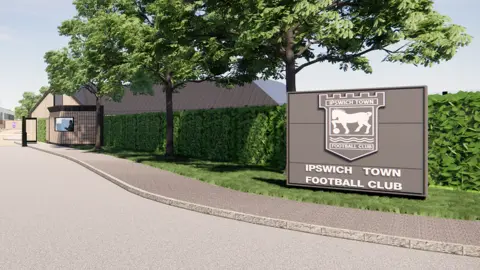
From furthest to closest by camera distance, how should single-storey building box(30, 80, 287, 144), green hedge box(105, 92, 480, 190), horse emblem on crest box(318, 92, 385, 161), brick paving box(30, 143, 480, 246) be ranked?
single-storey building box(30, 80, 287, 144) → green hedge box(105, 92, 480, 190) → horse emblem on crest box(318, 92, 385, 161) → brick paving box(30, 143, 480, 246)

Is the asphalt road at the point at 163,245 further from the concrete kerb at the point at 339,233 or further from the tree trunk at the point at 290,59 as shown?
the tree trunk at the point at 290,59

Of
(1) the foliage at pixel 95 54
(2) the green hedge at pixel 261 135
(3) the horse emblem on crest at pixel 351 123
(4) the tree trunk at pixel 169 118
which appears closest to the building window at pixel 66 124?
(1) the foliage at pixel 95 54

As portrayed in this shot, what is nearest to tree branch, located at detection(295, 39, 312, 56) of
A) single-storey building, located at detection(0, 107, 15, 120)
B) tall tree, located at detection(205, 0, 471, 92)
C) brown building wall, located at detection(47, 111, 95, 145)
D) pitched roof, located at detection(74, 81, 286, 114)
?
tall tree, located at detection(205, 0, 471, 92)

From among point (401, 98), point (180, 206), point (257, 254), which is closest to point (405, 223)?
point (257, 254)

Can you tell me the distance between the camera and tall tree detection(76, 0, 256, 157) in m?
16.1

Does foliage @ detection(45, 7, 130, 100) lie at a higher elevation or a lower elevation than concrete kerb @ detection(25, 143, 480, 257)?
higher

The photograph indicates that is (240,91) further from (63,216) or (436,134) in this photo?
(63,216)

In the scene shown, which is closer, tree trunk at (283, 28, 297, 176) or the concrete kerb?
the concrete kerb

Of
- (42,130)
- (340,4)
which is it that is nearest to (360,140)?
(340,4)

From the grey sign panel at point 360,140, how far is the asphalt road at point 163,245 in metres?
3.71

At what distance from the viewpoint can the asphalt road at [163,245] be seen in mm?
5523

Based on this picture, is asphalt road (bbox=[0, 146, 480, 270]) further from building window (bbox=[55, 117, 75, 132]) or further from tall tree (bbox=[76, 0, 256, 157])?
building window (bbox=[55, 117, 75, 132])

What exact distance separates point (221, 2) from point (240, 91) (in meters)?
24.3

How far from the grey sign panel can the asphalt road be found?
12.2ft
